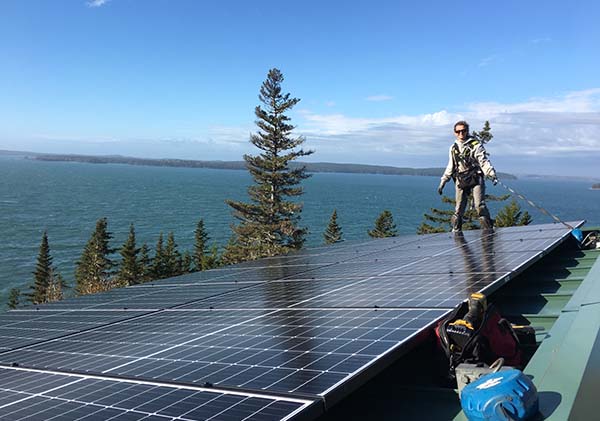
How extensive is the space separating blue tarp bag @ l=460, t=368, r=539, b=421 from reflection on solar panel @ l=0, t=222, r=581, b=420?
67 centimetres

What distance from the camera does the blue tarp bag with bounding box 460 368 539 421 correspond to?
2.98m

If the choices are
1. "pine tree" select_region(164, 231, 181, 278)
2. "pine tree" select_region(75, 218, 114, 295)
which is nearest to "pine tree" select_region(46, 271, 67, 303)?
"pine tree" select_region(75, 218, 114, 295)

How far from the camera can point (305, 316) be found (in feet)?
17.3

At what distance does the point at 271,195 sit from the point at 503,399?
49299 mm

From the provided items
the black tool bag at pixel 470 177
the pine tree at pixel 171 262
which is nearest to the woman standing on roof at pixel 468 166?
the black tool bag at pixel 470 177

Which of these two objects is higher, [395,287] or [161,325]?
[395,287]

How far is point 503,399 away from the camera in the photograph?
9.89 ft

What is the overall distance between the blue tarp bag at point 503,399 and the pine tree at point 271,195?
1803 inches

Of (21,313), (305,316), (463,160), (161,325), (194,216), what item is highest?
(463,160)

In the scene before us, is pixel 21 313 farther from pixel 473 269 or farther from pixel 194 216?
pixel 194 216

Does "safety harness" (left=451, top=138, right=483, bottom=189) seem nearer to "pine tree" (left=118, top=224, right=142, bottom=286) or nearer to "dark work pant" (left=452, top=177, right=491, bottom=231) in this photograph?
"dark work pant" (left=452, top=177, right=491, bottom=231)

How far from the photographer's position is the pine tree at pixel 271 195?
5028cm

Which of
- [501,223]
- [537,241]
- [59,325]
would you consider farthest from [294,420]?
[501,223]

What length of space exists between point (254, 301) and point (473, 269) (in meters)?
3.04
